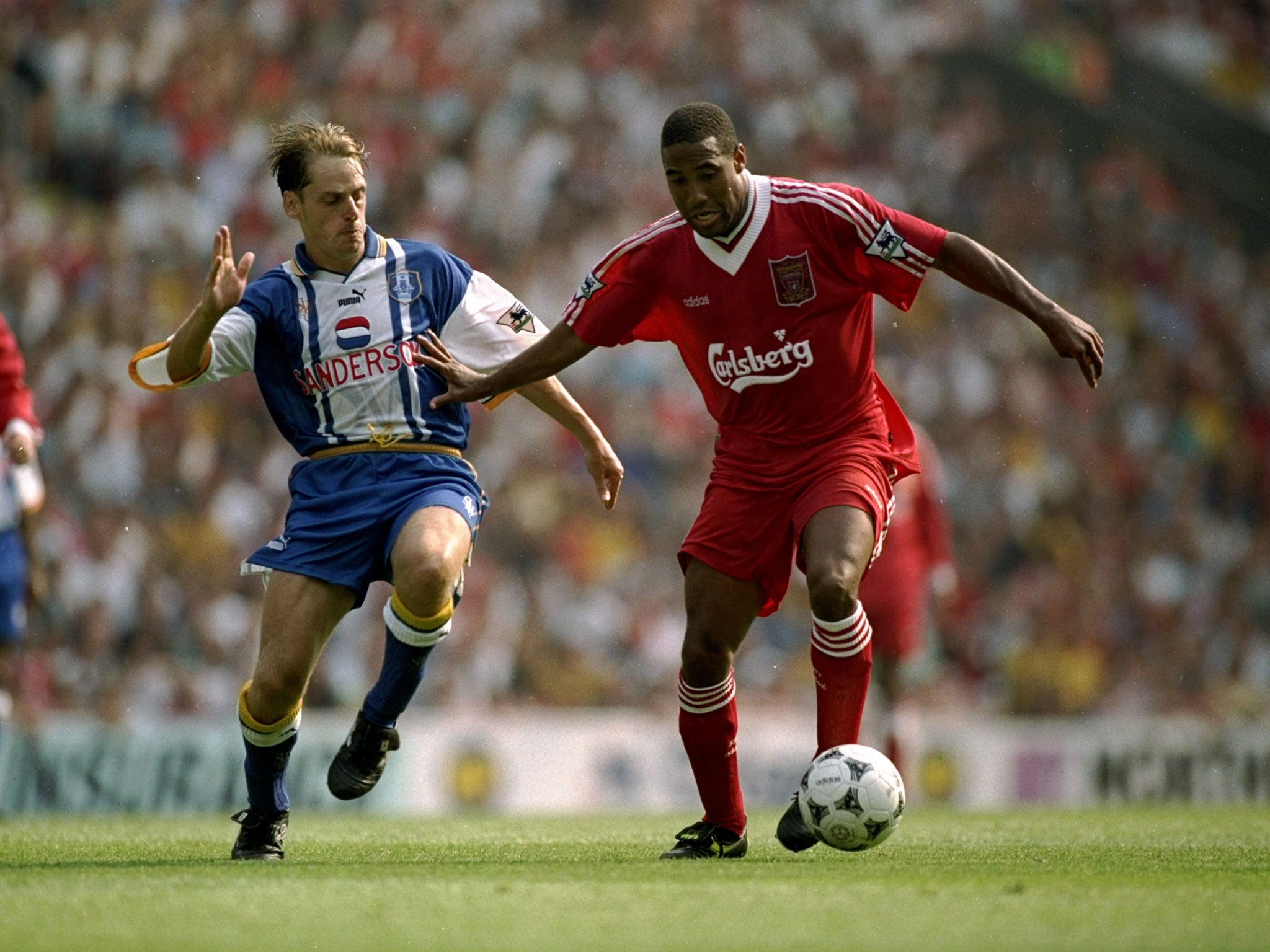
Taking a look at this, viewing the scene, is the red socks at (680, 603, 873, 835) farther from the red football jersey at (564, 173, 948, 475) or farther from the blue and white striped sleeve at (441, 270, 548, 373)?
the blue and white striped sleeve at (441, 270, 548, 373)

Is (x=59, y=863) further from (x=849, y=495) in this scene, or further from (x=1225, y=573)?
(x=1225, y=573)

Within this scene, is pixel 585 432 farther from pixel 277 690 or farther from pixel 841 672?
pixel 277 690

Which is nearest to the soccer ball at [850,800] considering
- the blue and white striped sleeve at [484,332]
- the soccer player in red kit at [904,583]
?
the blue and white striped sleeve at [484,332]

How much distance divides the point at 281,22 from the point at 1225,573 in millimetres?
10266

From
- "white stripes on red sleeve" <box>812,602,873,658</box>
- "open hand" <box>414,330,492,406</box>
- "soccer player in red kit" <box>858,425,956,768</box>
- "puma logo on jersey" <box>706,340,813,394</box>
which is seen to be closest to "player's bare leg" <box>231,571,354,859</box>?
"open hand" <box>414,330,492,406</box>

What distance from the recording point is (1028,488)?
16547 millimetres

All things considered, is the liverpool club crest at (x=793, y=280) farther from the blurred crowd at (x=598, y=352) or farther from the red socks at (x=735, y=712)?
the blurred crowd at (x=598, y=352)

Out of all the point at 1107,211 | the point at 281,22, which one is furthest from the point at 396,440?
the point at 1107,211

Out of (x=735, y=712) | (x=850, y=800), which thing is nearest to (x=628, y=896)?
(x=850, y=800)

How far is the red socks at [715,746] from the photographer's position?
6352mm

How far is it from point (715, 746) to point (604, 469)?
1131mm

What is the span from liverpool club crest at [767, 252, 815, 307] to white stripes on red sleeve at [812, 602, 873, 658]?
41.9 inches

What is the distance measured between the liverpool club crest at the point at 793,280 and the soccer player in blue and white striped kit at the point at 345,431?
0.97 metres

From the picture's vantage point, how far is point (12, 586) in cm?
971
